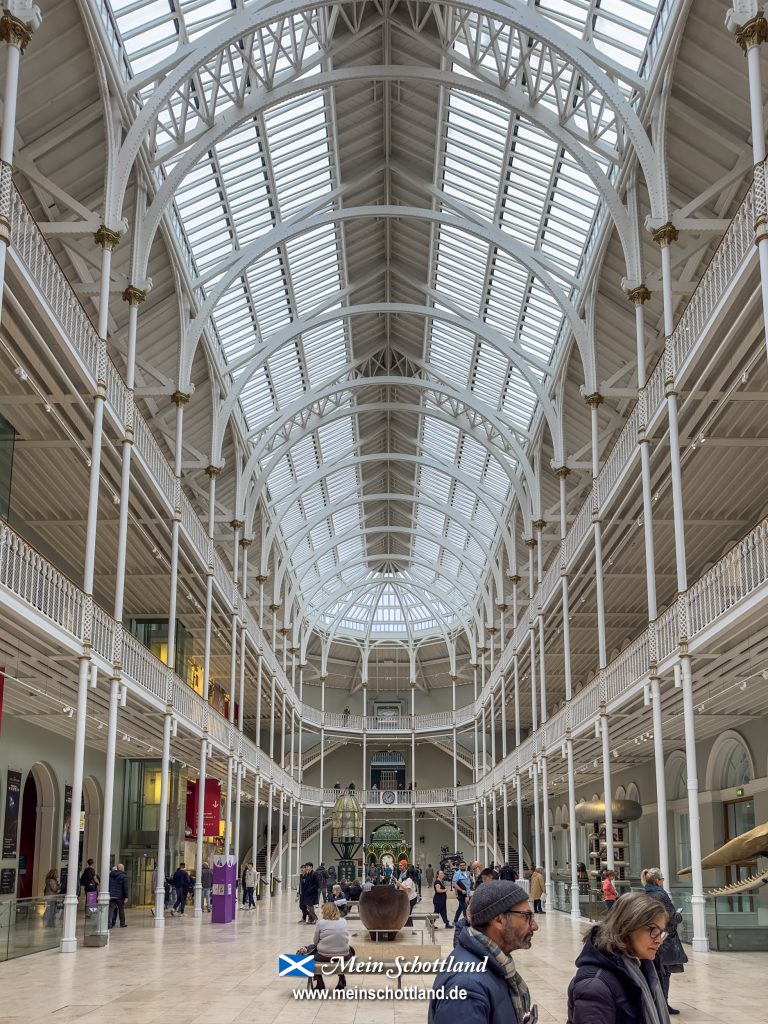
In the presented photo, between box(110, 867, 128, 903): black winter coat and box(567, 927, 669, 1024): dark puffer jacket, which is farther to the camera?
box(110, 867, 128, 903): black winter coat

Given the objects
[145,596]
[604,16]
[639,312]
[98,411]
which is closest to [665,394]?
[639,312]

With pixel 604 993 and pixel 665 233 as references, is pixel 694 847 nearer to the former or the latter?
pixel 665 233

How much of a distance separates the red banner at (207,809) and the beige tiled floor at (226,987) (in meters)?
15.1

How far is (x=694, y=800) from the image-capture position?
18688 mm

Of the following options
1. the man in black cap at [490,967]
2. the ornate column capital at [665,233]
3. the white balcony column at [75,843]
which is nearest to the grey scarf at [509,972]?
the man in black cap at [490,967]

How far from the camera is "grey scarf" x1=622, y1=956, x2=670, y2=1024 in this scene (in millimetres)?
3967

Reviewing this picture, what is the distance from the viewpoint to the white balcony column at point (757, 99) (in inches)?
577

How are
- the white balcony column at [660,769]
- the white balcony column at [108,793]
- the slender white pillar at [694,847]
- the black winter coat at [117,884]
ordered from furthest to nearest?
the black winter coat at [117,884] → the white balcony column at [108,793] → the white balcony column at [660,769] → the slender white pillar at [694,847]

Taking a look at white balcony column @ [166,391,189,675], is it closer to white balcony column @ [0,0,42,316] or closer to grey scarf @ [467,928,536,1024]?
white balcony column @ [0,0,42,316]

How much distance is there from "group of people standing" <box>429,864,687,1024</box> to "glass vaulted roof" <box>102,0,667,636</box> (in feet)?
68.4

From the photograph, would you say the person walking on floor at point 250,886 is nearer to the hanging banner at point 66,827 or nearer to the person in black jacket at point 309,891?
the hanging banner at point 66,827

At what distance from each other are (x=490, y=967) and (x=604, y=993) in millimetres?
487

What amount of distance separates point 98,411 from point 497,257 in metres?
17.4

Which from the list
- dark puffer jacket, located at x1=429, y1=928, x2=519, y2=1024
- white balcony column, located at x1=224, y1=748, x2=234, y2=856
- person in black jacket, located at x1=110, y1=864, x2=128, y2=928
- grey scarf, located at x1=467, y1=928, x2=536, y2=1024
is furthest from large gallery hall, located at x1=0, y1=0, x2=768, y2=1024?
dark puffer jacket, located at x1=429, y1=928, x2=519, y2=1024
